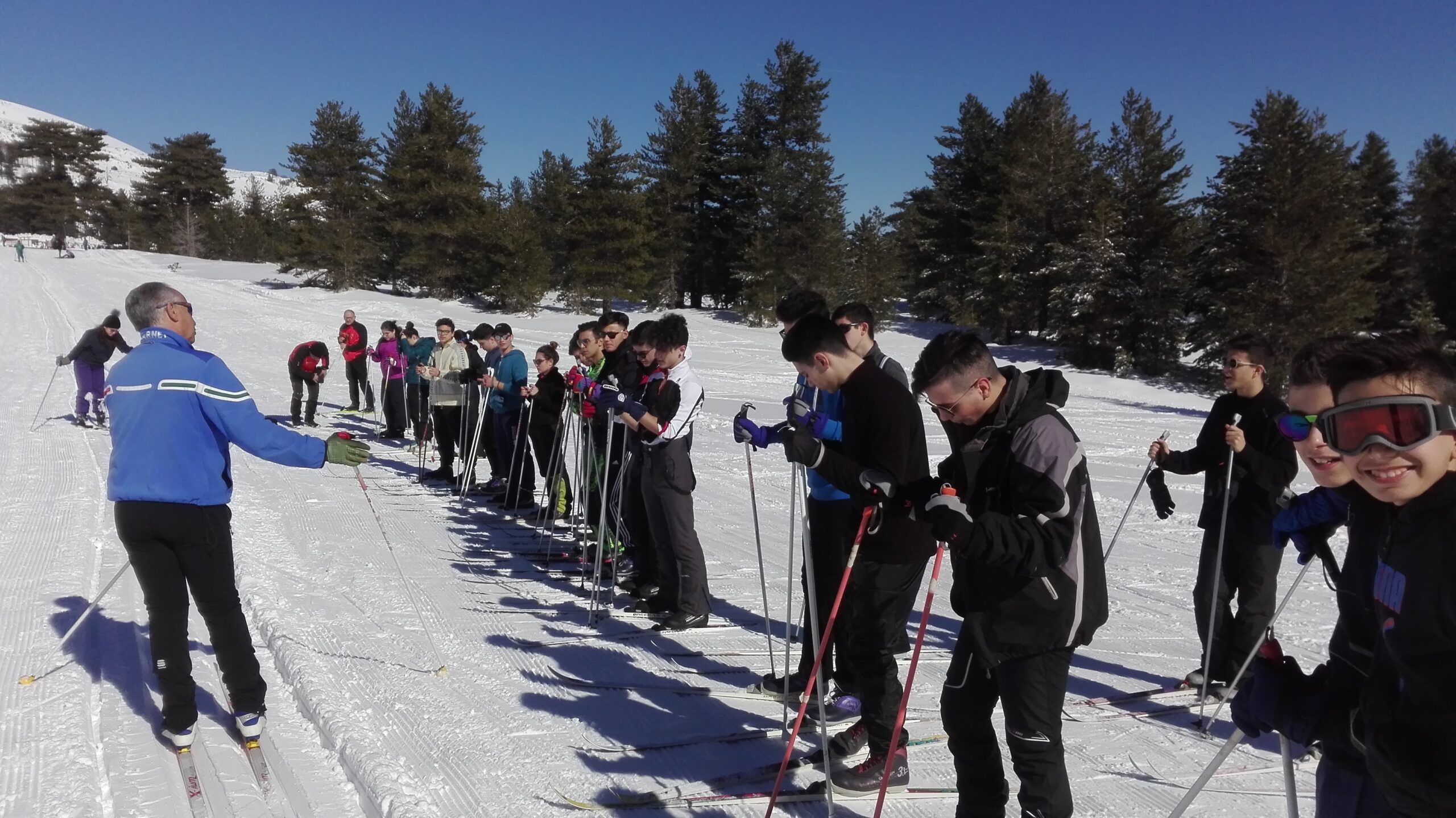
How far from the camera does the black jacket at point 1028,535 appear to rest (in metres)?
2.53

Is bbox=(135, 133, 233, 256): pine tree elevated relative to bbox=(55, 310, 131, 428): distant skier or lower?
elevated

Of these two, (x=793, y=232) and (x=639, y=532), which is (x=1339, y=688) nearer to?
(x=639, y=532)

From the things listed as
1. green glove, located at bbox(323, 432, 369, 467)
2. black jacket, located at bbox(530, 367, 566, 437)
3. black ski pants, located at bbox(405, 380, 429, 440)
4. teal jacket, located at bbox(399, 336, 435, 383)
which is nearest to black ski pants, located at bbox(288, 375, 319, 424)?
black ski pants, located at bbox(405, 380, 429, 440)

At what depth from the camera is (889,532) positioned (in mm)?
3518

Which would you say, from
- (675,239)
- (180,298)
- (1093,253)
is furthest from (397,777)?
(675,239)

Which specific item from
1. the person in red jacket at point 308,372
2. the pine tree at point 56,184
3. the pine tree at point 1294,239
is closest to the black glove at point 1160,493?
the person in red jacket at point 308,372

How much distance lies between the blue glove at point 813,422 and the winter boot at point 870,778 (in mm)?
1413

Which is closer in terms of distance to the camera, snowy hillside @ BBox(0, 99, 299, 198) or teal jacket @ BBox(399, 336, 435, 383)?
teal jacket @ BBox(399, 336, 435, 383)

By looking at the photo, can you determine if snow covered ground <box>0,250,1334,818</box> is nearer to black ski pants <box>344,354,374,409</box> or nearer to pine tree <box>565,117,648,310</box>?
black ski pants <box>344,354,374,409</box>

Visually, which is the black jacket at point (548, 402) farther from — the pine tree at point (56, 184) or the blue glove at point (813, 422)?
the pine tree at point (56, 184)

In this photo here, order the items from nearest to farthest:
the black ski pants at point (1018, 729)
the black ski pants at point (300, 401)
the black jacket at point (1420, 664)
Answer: the black jacket at point (1420, 664), the black ski pants at point (1018, 729), the black ski pants at point (300, 401)

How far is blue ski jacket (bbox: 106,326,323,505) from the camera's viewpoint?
3.55m

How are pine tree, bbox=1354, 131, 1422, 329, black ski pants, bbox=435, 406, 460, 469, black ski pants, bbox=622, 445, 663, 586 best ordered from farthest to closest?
pine tree, bbox=1354, 131, 1422, 329
black ski pants, bbox=435, 406, 460, 469
black ski pants, bbox=622, 445, 663, 586

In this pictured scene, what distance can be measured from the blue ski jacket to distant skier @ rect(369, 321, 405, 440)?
32.0 feet
